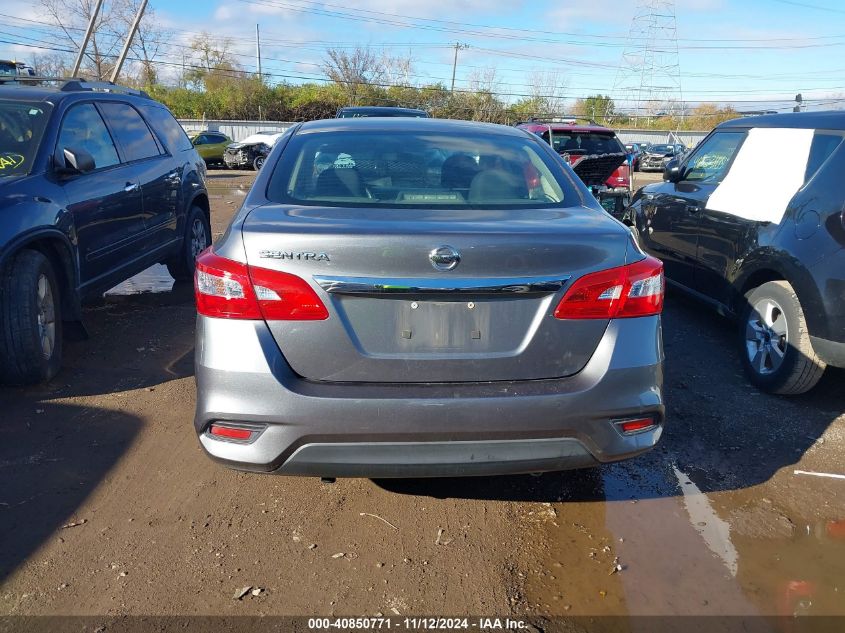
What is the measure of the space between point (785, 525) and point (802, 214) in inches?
80.6

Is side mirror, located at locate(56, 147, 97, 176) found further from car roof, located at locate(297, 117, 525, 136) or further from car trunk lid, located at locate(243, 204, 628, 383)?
car trunk lid, located at locate(243, 204, 628, 383)

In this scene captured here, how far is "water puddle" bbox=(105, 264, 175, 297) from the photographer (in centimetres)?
702

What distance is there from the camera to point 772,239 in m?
4.43

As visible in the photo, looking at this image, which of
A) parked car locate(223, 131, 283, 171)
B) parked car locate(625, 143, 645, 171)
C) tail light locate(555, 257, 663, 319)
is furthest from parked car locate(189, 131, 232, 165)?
tail light locate(555, 257, 663, 319)

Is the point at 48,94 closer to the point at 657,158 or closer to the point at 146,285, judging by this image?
the point at 146,285

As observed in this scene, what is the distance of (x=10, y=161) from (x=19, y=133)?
1.06 ft

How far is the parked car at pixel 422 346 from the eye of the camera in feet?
8.05

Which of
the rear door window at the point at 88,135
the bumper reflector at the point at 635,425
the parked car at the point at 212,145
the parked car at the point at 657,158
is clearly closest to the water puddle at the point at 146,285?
the rear door window at the point at 88,135

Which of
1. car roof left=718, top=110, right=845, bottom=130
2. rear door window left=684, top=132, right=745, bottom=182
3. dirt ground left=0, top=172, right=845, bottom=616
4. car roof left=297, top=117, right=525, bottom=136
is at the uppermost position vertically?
car roof left=718, top=110, right=845, bottom=130

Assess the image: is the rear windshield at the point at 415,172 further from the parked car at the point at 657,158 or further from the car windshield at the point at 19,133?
the parked car at the point at 657,158

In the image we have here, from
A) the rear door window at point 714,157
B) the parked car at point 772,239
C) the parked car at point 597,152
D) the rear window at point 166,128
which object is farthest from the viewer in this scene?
the parked car at point 597,152

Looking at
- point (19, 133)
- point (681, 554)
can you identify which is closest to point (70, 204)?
point (19, 133)

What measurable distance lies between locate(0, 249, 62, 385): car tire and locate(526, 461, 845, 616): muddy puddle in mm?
3300

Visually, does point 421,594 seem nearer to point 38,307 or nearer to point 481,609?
point 481,609
